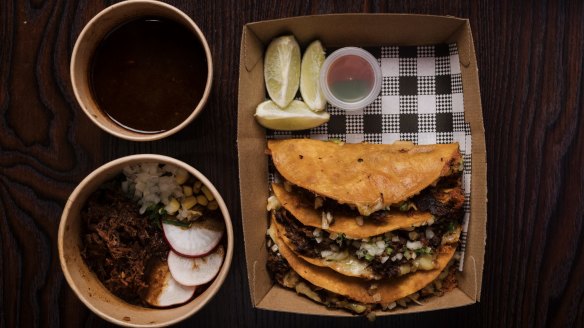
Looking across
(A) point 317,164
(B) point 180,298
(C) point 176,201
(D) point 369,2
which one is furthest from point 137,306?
(D) point 369,2

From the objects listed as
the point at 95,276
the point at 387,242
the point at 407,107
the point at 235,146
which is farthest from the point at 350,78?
the point at 95,276

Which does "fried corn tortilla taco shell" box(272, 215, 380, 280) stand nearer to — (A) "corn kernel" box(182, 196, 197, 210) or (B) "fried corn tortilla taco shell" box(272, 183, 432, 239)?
(B) "fried corn tortilla taco shell" box(272, 183, 432, 239)

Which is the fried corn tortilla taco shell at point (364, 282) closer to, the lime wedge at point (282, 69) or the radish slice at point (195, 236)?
the radish slice at point (195, 236)

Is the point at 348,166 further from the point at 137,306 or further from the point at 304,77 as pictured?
the point at 137,306

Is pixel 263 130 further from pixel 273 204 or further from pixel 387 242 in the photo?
pixel 387 242

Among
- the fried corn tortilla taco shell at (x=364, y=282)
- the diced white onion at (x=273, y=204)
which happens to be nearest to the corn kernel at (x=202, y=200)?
the diced white onion at (x=273, y=204)

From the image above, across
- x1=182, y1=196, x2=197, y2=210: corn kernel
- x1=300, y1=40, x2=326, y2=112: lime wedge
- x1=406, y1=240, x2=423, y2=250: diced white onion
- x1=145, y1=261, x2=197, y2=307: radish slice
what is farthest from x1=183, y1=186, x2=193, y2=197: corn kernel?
x1=406, y1=240, x2=423, y2=250: diced white onion
